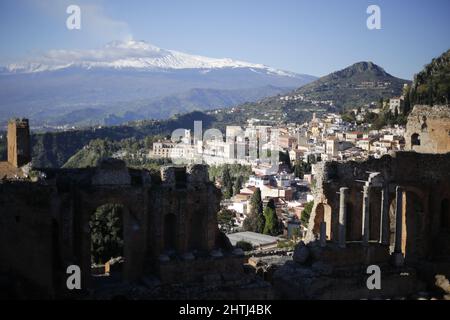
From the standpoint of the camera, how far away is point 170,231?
1004 inches

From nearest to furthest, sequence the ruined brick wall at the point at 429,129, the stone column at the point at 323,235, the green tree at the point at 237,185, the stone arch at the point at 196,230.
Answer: the stone arch at the point at 196,230, the stone column at the point at 323,235, the ruined brick wall at the point at 429,129, the green tree at the point at 237,185

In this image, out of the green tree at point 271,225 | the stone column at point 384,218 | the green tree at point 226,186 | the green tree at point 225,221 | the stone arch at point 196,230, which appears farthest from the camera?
the green tree at point 226,186

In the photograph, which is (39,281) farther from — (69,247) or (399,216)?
(399,216)

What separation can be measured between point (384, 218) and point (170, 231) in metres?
10.3

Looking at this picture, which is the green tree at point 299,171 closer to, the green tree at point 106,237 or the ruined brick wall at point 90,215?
the green tree at point 106,237

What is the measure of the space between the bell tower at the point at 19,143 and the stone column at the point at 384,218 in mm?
16565

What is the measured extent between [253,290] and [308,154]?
3980 inches

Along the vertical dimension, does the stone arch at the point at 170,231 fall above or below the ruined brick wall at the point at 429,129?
below

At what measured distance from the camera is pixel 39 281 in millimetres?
20844

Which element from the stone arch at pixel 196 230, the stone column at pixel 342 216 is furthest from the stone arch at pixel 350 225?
the stone arch at pixel 196 230

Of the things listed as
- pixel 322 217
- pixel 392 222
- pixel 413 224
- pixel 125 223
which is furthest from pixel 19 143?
pixel 413 224

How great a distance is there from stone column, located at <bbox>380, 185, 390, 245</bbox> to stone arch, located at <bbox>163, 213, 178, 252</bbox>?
396 inches

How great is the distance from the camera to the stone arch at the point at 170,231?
25250 millimetres
